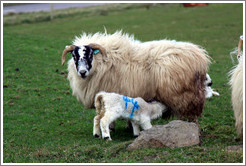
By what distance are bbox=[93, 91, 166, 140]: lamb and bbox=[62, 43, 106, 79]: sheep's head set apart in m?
0.51

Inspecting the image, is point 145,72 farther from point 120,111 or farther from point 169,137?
point 169,137

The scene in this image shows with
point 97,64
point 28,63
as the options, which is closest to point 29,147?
point 97,64

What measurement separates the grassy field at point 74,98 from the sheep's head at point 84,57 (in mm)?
1067

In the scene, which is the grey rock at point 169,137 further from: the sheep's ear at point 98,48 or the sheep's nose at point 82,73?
the sheep's ear at point 98,48

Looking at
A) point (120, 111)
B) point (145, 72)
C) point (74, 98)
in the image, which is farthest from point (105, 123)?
point (74, 98)

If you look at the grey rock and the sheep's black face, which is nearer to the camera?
the grey rock

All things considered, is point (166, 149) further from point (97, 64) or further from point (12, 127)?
point (12, 127)

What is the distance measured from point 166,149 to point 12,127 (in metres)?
3.36

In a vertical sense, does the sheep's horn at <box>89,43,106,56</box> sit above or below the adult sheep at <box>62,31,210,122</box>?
above

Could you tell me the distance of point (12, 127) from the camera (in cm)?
799

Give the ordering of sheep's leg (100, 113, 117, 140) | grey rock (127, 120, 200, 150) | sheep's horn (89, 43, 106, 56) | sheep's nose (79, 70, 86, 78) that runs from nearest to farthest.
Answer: grey rock (127, 120, 200, 150), sheep's leg (100, 113, 117, 140), sheep's nose (79, 70, 86, 78), sheep's horn (89, 43, 106, 56)

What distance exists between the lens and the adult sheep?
7.27 metres

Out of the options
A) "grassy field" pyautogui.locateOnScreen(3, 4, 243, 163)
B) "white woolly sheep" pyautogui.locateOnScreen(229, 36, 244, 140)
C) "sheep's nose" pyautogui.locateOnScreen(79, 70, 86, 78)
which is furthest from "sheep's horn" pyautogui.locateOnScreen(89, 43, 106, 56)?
"white woolly sheep" pyautogui.locateOnScreen(229, 36, 244, 140)

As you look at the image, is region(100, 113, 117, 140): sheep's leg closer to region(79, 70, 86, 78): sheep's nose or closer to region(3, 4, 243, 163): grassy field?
region(3, 4, 243, 163): grassy field
